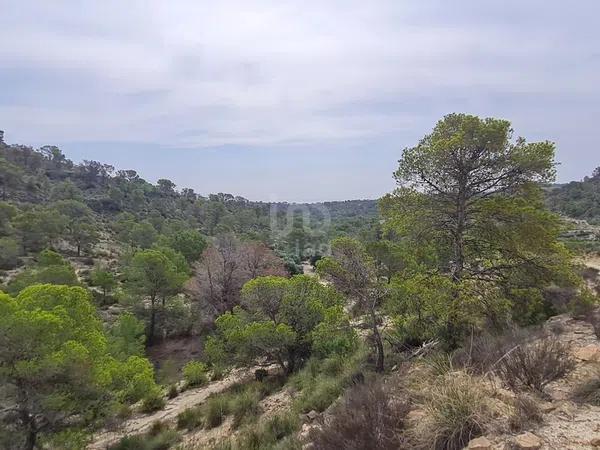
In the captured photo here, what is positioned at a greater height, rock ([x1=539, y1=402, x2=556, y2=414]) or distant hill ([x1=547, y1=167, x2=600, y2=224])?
distant hill ([x1=547, y1=167, x2=600, y2=224])

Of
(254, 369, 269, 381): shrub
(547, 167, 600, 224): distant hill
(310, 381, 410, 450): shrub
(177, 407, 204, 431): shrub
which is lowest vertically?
(254, 369, 269, 381): shrub

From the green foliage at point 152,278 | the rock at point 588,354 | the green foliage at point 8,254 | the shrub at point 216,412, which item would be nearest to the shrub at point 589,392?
the rock at point 588,354

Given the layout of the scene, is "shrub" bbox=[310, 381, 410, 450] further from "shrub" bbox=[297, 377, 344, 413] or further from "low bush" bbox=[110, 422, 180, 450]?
"low bush" bbox=[110, 422, 180, 450]

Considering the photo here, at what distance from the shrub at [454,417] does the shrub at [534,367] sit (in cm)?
113

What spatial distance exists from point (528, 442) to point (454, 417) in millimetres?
671

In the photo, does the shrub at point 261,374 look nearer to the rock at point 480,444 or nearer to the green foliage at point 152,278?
the rock at point 480,444

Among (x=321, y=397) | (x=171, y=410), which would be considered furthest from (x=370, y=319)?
(x=171, y=410)

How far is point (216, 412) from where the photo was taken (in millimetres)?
11211

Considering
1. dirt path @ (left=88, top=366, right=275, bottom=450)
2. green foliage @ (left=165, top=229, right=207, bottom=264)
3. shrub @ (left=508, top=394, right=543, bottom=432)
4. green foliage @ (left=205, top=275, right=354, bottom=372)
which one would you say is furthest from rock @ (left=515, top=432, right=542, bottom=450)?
green foliage @ (left=165, top=229, right=207, bottom=264)

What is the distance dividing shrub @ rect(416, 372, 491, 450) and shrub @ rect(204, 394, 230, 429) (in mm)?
7979

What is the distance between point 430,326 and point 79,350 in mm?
8626

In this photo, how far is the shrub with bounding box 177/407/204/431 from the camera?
1140cm

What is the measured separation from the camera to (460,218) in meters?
10.9

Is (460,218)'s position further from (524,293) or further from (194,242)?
(194,242)
